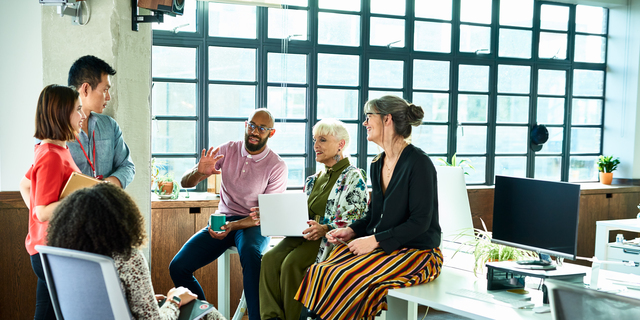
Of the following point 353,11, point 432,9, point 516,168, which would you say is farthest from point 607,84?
point 353,11

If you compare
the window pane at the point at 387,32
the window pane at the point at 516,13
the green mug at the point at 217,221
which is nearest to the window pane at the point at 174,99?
the green mug at the point at 217,221

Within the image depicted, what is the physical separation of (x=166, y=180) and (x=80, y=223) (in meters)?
2.55

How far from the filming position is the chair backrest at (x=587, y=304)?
1042 mm

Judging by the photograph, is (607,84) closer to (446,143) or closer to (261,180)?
(446,143)

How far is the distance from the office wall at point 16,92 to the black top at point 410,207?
2344 millimetres

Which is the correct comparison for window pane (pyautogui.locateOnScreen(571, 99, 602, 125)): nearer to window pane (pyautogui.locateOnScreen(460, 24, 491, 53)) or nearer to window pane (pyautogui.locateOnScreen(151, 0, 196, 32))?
window pane (pyautogui.locateOnScreen(460, 24, 491, 53))

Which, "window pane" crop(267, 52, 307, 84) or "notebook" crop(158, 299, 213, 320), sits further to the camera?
"window pane" crop(267, 52, 307, 84)

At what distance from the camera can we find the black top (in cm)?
240

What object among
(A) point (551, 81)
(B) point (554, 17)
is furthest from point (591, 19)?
(A) point (551, 81)

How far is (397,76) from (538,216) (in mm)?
3272

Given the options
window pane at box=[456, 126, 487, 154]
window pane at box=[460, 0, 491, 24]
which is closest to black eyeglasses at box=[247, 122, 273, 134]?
window pane at box=[456, 126, 487, 154]

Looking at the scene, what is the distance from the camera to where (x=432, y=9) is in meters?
5.39

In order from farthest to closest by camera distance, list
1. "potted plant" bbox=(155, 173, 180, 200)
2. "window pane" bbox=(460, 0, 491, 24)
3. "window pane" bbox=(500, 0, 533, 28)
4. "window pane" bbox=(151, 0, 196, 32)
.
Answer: "window pane" bbox=(500, 0, 533, 28), "window pane" bbox=(460, 0, 491, 24), "window pane" bbox=(151, 0, 196, 32), "potted plant" bbox=(155, 173, 180, 200)

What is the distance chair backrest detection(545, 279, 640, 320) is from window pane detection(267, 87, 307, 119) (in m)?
3.78
